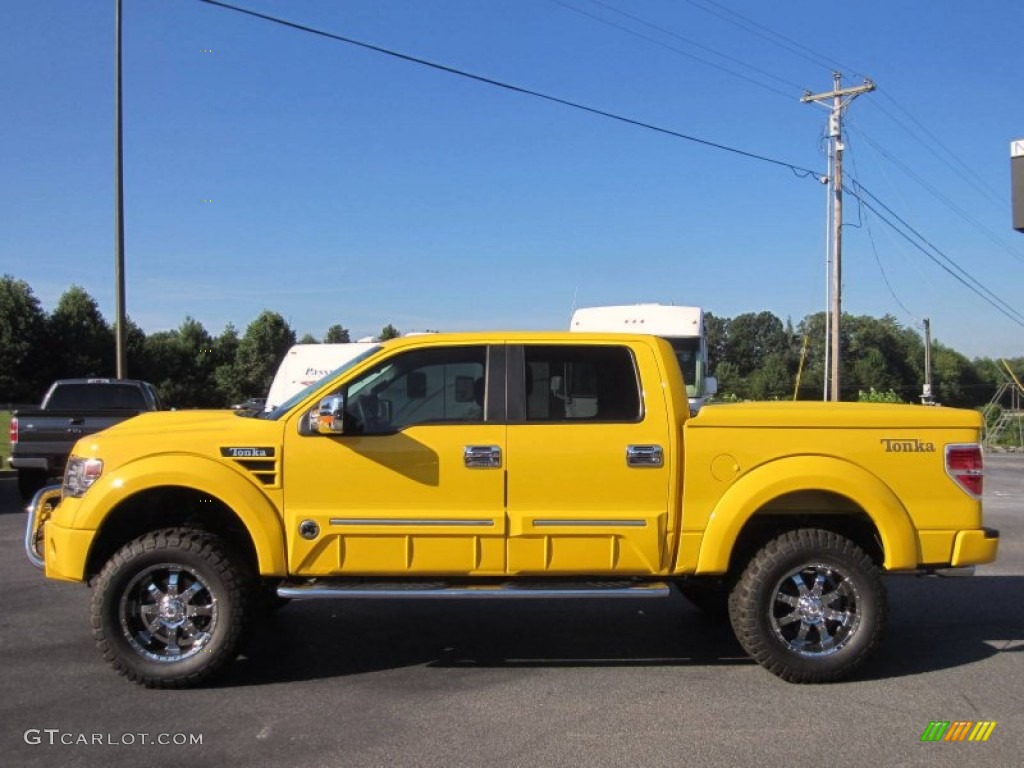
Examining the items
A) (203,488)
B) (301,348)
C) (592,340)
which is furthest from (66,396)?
(592,340)

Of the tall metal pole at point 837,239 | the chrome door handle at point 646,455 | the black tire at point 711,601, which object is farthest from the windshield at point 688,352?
the tall metal pole at point 837,239

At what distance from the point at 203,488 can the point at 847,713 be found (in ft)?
12.3

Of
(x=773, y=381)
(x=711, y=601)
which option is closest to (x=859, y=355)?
(x=773, y=381)

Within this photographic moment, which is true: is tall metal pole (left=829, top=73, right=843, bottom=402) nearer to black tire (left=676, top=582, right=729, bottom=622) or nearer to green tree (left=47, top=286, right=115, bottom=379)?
black tire (left=676, top=582, right=729, bottom=622)

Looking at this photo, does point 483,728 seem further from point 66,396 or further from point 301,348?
point 66,396

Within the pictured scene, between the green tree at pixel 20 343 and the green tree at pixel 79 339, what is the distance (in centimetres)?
77

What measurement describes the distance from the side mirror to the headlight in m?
1.30

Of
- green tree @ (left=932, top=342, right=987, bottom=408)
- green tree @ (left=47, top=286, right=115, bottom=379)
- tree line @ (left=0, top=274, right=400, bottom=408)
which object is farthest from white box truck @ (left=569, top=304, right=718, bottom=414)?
green tree @ (left=932, top=342, right=987, bottom=408)

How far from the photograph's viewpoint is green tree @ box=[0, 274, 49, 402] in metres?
50.4

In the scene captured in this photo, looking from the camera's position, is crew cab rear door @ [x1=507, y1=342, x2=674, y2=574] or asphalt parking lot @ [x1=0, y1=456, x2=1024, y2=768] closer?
asphalt parking lot @ [x1=0, y1=456, x2=1024, y2=768]

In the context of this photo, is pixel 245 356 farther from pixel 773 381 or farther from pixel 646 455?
pixel 646 455

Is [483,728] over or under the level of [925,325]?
under

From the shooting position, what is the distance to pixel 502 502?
5.16 meters

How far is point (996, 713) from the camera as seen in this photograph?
478cm
